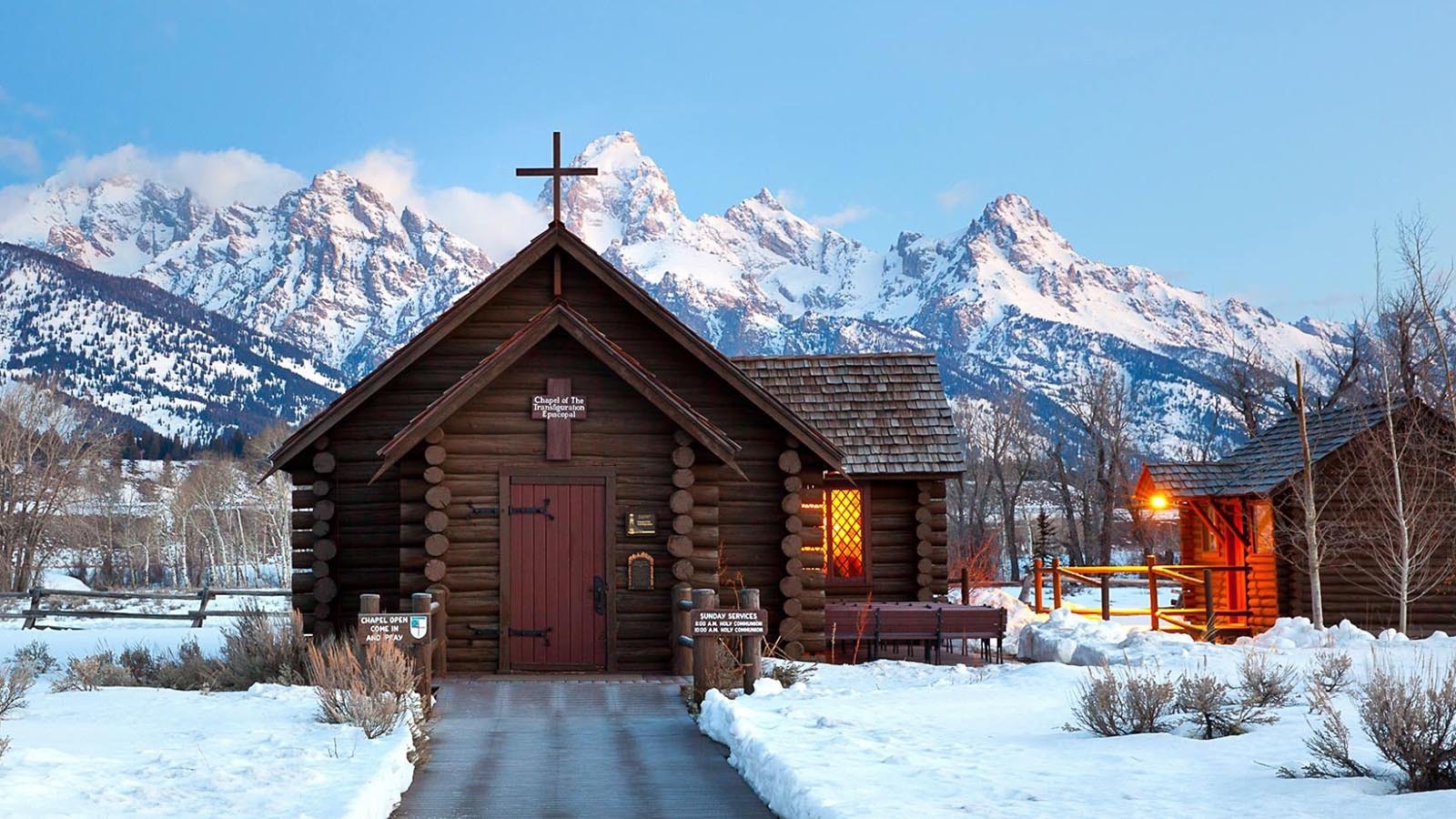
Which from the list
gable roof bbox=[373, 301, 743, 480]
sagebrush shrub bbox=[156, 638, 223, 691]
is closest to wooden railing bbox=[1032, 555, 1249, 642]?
gable roof bbox=[373, 301, 743, 480]

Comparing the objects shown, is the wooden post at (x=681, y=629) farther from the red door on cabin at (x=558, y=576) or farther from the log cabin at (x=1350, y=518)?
the log cabin at (x=1350, y=518)

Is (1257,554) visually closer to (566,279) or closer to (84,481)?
(566,279)

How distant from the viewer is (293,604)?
61.8 feet

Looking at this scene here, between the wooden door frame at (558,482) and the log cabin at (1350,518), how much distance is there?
1424 centimetres

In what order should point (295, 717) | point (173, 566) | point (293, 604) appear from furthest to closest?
point (173, 566), point (293, 604), point (295, 717)

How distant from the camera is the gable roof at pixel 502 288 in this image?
17922 mm

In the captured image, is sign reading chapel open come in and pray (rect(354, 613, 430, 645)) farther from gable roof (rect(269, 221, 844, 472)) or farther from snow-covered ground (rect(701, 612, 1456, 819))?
gable roof (rect(269, 221, 844, 472))

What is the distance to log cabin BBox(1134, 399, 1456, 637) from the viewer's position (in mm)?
25547

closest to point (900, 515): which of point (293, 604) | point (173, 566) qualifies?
point (293, 604)

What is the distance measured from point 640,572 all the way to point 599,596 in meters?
0.61

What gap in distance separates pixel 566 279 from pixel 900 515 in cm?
732

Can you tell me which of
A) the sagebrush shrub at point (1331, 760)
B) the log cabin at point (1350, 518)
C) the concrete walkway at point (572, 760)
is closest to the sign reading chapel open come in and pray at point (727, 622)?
the concrete walkway at point (572, 760)

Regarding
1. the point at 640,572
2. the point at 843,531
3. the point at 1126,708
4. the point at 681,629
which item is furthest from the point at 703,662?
the point at 843,531

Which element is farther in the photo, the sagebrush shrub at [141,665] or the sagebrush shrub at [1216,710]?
the sagebrush shrub at [141,665]
